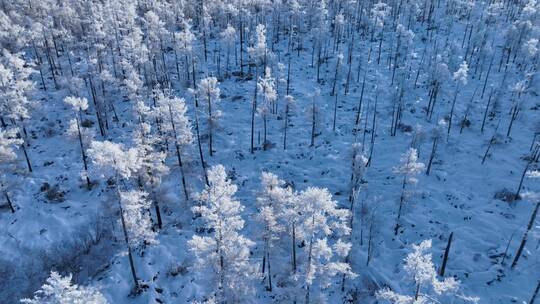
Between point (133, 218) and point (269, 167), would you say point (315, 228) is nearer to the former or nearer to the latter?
point (133, 218)

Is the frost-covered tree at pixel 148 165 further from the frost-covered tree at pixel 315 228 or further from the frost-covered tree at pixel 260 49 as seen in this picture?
the frost-covered tree at pixel 260 49

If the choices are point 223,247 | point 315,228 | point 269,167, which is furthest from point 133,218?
point 269,167

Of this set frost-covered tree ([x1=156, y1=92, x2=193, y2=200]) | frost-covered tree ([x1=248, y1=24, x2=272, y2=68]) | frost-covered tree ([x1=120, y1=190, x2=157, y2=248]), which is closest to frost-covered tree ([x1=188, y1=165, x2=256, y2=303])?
frost-covered tree ([x1=120, y1=190, x2=157, y2=248])

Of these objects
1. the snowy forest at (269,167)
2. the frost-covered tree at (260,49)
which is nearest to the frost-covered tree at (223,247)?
the snowy forest at (269,167)

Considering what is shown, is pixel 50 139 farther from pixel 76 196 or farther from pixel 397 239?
pixel 397 239

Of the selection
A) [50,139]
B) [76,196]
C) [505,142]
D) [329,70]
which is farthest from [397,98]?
[50,139]

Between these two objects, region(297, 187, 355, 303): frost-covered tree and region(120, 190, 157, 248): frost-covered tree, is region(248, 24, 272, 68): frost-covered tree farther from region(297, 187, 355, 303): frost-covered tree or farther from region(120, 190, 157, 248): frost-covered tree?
region(297, 187, 355, 303): frost-covered tree
